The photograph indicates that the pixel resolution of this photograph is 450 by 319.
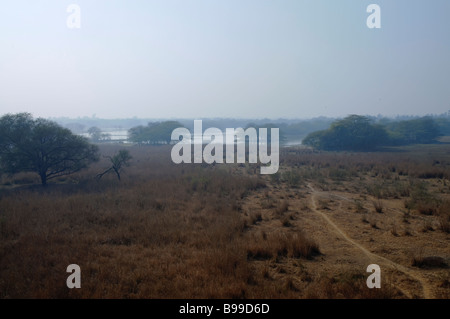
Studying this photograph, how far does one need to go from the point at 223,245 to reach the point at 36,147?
1688 cm

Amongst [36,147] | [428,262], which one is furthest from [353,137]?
[36,147]

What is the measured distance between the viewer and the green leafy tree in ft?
57.6

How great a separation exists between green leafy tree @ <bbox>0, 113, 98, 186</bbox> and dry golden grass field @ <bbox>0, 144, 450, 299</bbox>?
14.3 ft

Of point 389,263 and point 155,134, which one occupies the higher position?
point 155,134

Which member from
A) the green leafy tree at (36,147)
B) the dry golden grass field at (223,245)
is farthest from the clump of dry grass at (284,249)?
the green leafy tree at (36,147)

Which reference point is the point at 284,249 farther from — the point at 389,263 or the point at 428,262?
the point at 428,262

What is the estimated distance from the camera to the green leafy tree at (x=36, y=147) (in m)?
17.6

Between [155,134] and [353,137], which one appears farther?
[155,134]

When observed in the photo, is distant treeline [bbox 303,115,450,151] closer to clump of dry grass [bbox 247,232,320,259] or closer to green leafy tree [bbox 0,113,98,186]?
green leafy tree [bbox 0,113,98,186]

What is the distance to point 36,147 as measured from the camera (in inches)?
703

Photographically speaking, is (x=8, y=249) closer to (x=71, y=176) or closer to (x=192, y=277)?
(x=192, y=277)

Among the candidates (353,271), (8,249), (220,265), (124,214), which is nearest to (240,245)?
(220,265)

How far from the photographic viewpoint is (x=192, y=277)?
5.62m
